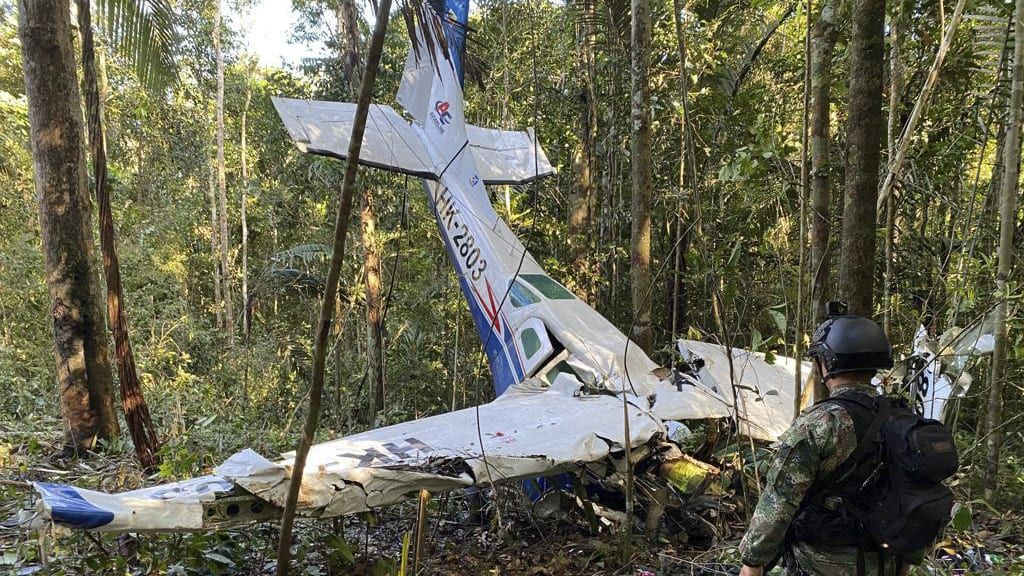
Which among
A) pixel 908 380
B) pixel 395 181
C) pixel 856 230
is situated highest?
pixel 395 181

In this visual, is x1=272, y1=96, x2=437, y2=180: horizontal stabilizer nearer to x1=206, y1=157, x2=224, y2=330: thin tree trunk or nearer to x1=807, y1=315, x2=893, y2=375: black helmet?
x1=807, y1=315, x2=893, y2=375: black helmet

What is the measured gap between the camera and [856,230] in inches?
138

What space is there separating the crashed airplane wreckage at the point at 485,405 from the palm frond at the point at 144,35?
4.11 feet

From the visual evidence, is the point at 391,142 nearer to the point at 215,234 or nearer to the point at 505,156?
the point at 505,156

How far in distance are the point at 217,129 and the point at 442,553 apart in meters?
17.2

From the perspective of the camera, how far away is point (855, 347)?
7.53ft

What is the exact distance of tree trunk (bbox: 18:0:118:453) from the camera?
555cm

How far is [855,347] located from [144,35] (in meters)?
6.71

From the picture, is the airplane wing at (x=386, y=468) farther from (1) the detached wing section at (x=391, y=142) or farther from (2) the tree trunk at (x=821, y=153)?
(1) the detached wing section at (x=391, y=142)

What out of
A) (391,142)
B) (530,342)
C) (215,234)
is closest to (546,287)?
(530,342)

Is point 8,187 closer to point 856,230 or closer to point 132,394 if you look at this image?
point 132,394

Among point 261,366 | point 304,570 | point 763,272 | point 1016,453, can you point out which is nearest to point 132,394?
point 304,570

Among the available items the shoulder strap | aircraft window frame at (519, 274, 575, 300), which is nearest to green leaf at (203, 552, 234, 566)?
the shoulder strap

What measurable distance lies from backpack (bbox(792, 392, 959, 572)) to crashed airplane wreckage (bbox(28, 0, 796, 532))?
1542 millimetres
